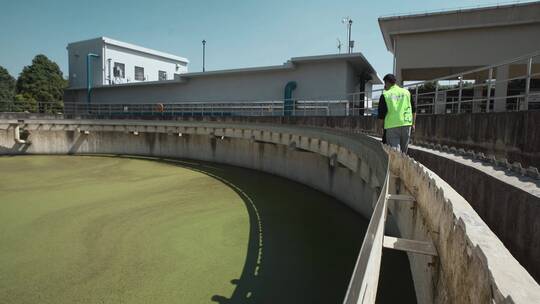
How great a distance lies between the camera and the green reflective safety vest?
5680 millimetres

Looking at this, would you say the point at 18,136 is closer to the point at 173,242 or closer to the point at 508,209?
the point at 173,242

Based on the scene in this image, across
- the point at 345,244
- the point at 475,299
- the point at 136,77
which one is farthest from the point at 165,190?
the point at 136,77

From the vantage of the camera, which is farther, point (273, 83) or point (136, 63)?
point (136, 63)

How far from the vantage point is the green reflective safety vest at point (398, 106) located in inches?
224

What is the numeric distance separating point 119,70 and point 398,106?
38341 mm

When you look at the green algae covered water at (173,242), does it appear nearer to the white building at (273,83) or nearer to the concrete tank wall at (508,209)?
the concrete tank wall at (508,209)

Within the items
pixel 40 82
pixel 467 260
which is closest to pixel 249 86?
pixel 467 260

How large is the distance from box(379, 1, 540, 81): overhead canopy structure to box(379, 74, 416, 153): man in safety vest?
43.3 feet

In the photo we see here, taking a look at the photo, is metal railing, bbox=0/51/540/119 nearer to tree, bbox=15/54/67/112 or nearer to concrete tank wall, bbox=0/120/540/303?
concrete tank wall, bbox=0/120/540/303

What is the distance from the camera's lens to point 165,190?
14.2 meters

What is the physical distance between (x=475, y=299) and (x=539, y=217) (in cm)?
127

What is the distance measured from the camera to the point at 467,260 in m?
1.71

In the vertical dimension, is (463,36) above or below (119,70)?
below

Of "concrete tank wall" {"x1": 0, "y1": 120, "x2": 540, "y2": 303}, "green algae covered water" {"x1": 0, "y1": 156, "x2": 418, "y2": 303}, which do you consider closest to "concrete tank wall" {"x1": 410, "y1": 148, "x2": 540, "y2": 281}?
"concrete tank wall" {"x1": 0, "y1": 120, "x2": 540, "y2": 303}
